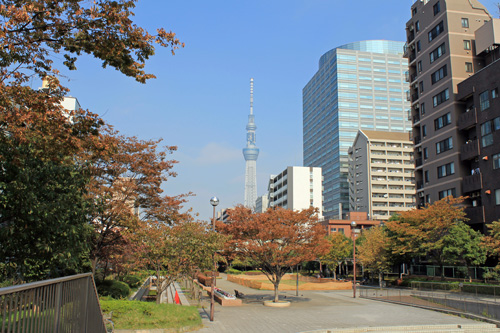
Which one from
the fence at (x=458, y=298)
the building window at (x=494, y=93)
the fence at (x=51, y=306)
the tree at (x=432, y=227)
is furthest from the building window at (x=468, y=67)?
the fence at (x=51, y=306)

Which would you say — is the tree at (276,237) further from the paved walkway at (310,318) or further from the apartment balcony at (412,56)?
the apartment balcony at (412,56)

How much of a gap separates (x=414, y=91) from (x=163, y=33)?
62.0 meters

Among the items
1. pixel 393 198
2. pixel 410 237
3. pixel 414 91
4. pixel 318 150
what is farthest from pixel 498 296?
pixel 318 150

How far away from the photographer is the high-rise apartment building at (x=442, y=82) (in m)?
50.7

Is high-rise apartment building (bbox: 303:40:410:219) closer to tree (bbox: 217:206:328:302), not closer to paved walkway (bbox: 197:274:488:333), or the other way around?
tree (bbox: 217:206:328:302)

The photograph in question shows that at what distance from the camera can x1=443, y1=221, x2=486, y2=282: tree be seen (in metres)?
39.8

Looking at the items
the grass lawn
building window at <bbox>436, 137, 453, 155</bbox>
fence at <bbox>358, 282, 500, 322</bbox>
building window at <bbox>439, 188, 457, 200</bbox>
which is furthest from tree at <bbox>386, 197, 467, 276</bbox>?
the grass lawn

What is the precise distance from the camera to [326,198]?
143125mm

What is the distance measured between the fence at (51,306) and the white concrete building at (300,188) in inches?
4475

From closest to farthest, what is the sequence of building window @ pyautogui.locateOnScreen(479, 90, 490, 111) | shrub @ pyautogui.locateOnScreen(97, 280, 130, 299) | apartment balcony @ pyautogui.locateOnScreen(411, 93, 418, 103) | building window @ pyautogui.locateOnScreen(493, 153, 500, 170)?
shrub @ pyautogui.locateOnScreen(97, 280, 130, 299), building window @ pyautogui.locateOnScreen(493, 153, 500, 170), building window @ pyautogui.locateOnScreen(479, 90, 490, 111), apartment balcony @ pyautogui.locateOnScreen(411, 93, 418, 103)

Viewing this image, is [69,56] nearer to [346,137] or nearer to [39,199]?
[39,199]

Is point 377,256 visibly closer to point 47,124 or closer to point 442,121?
point 442,121

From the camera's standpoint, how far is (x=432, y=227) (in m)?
43.1

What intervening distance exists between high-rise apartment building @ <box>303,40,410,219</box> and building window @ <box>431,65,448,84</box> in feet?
262
